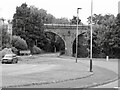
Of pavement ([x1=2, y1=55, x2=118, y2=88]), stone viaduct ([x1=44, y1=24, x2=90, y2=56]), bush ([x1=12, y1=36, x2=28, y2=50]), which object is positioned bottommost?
pavement ([x1=2, y1=55, x2=118, y2=88])

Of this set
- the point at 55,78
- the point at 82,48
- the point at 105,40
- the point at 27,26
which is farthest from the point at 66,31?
the point at 55,78

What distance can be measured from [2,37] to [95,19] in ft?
203

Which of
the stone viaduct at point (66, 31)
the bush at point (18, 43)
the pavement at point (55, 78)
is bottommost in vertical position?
the pavement at point (55, 78)

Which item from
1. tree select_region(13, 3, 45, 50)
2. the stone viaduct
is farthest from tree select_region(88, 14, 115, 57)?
tree select_region(13, 3, 45, 50)

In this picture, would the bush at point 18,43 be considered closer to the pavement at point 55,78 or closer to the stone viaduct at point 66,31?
the stone viaduct at point 66,31

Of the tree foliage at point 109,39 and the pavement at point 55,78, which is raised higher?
the tree foliage at point 109,39

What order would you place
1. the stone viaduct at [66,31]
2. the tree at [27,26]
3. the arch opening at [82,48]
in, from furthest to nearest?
the stone viaduct at [66,31] → the arch opening at [82,48] → the tree at [27,26]

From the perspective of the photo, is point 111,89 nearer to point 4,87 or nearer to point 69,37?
point 4,87

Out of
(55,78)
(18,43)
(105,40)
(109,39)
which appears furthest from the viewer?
(18,43)

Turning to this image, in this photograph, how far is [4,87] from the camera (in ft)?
51.1

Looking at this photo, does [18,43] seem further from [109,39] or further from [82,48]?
[82,48]

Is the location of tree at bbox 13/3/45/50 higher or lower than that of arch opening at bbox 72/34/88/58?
higher

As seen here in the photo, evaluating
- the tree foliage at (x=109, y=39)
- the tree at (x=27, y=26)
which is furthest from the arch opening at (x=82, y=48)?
the tree at (x=27, y=26)

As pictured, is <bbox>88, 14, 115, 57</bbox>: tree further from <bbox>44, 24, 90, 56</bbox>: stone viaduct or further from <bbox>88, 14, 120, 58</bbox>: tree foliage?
<bbox>44, 24, 90, 56</bbox>: stone viaduct
